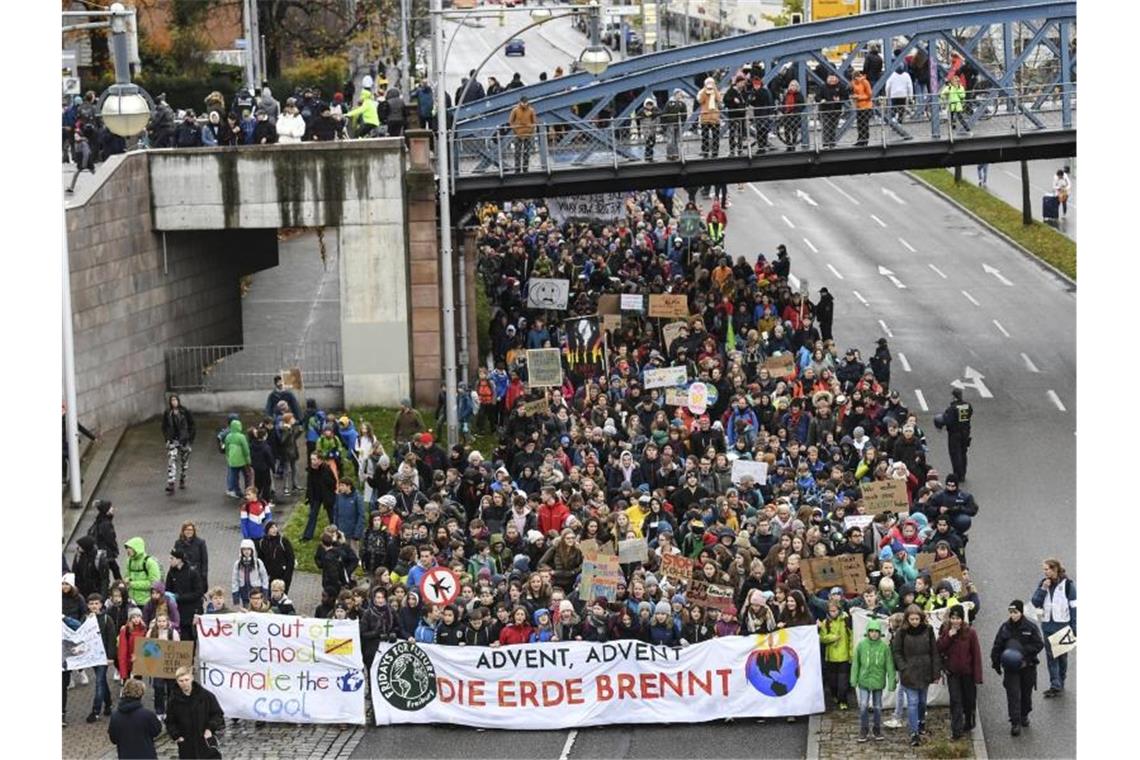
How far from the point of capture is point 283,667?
2380cm

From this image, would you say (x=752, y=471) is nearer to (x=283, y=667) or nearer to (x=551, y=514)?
(x=551, y=514)

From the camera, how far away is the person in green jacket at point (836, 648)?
23.3 metres

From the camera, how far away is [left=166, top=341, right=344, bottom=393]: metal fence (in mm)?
39000

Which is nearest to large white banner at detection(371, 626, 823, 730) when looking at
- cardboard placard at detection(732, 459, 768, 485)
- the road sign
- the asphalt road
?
the road sign

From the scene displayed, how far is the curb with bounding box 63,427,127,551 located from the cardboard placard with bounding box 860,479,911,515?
33.2ft

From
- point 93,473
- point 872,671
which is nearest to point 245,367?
point 93,473

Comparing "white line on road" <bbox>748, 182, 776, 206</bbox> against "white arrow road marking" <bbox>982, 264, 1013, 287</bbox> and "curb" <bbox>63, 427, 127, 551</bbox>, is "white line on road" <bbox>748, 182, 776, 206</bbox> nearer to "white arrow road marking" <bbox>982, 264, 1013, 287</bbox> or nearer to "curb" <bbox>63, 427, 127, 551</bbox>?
"white arrow road marking" <bbox>982, 264, 1013, 287</bbox>

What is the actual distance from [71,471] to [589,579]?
10522 mm

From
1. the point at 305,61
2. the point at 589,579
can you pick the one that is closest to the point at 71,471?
the point at 589,579

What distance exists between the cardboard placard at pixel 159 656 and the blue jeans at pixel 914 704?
6531mm

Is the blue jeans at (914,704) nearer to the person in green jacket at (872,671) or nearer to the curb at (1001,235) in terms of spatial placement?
the person in green jacket at (872,671)

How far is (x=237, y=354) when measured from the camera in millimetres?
39906

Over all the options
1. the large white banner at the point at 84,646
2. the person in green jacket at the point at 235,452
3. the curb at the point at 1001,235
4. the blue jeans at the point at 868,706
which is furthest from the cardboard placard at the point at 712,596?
the curb at the point at 1001,235

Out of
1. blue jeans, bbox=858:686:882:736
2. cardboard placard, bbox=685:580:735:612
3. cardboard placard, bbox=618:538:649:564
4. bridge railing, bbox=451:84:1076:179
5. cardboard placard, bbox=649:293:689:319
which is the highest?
bridge railing, bbox=451:84:1076:179
